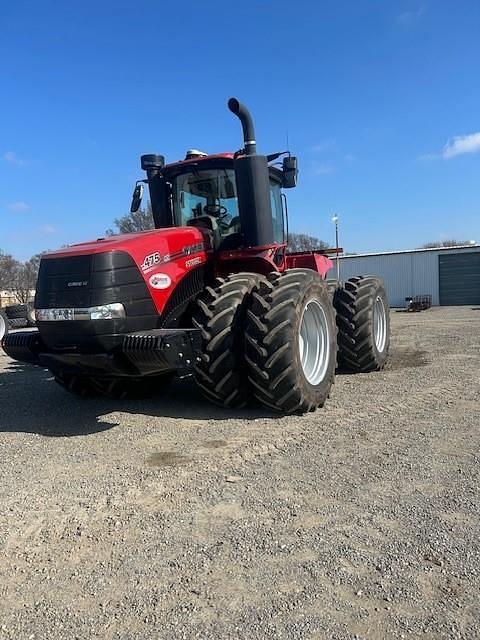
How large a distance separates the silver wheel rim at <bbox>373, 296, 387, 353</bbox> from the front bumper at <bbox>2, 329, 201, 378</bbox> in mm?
4250

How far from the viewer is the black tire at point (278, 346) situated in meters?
5.14

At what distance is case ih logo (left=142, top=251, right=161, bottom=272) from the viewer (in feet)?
17.2

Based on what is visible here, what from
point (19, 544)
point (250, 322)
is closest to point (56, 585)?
point (19, 544)

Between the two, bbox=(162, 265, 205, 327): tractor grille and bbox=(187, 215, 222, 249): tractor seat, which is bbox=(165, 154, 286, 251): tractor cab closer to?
bbox=(187, 215, 222, 249): tractor seat

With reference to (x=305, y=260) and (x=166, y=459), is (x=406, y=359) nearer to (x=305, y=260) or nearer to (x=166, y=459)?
(x=305, y=260)

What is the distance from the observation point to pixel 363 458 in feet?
14.1

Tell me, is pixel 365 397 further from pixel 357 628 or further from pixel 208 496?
pixel 357 628

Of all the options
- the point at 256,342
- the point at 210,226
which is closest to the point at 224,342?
→ the point at 256,342

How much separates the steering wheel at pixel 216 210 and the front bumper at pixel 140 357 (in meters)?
1.99

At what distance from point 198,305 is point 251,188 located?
4.35 feet

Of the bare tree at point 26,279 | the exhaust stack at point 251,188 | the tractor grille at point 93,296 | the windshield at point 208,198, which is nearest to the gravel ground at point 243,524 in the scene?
the tractor grille at point 93,296

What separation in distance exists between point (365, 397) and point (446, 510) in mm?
3054

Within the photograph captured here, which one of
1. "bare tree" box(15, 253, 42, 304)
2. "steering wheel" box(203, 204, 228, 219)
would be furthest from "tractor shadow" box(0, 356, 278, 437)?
"bare tree" box(15, 253, 42, 304)

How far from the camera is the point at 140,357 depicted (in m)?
4.79
